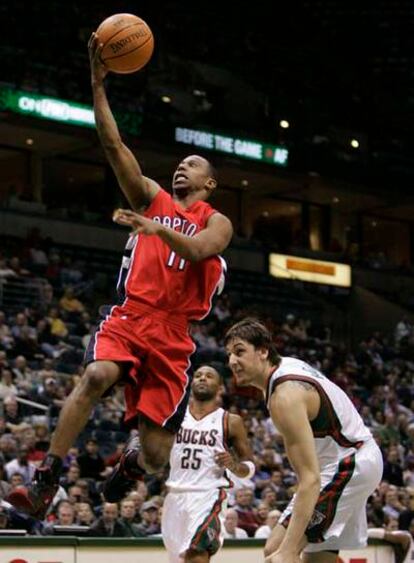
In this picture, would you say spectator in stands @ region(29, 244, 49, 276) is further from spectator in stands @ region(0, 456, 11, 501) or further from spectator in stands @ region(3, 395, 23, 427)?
spectator in stands @ region(0, 456, 11, 501)

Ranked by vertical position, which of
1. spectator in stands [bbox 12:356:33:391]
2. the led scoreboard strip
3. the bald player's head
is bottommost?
the bald player's head

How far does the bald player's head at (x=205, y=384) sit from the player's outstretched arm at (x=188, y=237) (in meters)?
3.38

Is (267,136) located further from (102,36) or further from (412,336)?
(102,36)

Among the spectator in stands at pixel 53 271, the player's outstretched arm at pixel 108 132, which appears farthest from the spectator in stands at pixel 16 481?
the spectator in stands at pixel 53 271

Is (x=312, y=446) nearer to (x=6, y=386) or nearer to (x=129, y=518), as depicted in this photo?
(x=129, y=518)

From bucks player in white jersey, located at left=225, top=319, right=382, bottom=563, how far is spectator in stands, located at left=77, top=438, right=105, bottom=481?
8711 millimetres

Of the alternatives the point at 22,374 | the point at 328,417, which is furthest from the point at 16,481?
the point at 328,417

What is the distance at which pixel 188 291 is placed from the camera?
27.6ft

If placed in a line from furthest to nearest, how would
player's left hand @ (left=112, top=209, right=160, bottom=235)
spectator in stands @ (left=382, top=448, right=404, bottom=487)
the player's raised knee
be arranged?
spectator in stands @ (left=382, top=448, right=404, bottom=487)
the player's raised knee
player's left hand @ (left=112, top=209, right=160, bottom=235)

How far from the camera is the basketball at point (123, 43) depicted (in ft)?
25.8

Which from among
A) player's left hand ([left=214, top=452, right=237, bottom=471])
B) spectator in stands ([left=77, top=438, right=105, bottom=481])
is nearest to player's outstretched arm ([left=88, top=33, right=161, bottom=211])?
player's left hand ([left=214, top=452, right=237, bottom=471])

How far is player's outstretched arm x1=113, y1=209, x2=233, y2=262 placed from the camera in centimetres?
722

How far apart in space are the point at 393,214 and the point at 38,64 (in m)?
15.5

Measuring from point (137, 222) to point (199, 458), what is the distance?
15.7 ft
